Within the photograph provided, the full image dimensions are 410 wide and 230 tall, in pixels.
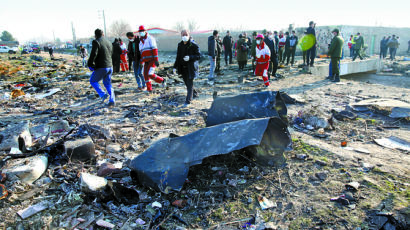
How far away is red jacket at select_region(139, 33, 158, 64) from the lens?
638cm

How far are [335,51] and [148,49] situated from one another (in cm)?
645

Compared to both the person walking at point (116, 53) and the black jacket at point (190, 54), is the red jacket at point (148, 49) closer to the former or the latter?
the black jacket at point (190, 54)

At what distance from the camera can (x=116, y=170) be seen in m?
3.05

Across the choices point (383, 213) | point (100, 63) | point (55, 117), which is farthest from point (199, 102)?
point (383, 213)

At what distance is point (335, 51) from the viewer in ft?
28.0

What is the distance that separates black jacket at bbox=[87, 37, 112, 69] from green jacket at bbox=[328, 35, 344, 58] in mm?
7304

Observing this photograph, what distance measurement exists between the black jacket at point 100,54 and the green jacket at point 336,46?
7.30m

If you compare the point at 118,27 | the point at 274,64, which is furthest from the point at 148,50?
the point at 118,27

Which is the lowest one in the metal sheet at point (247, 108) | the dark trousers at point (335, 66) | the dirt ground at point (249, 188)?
the dirt ground at point (249, 188)

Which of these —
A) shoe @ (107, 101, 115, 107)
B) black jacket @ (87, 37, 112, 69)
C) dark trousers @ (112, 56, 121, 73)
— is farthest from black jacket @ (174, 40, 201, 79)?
dark trousers @ (112, 56, 121, 73)

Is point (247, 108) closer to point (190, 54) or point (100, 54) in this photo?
point (190, 54)

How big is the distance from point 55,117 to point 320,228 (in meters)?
5.42

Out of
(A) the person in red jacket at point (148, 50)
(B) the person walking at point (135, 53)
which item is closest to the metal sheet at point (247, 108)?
(A) the person in red jacket at point (148, 50)

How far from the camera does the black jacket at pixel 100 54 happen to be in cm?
533
